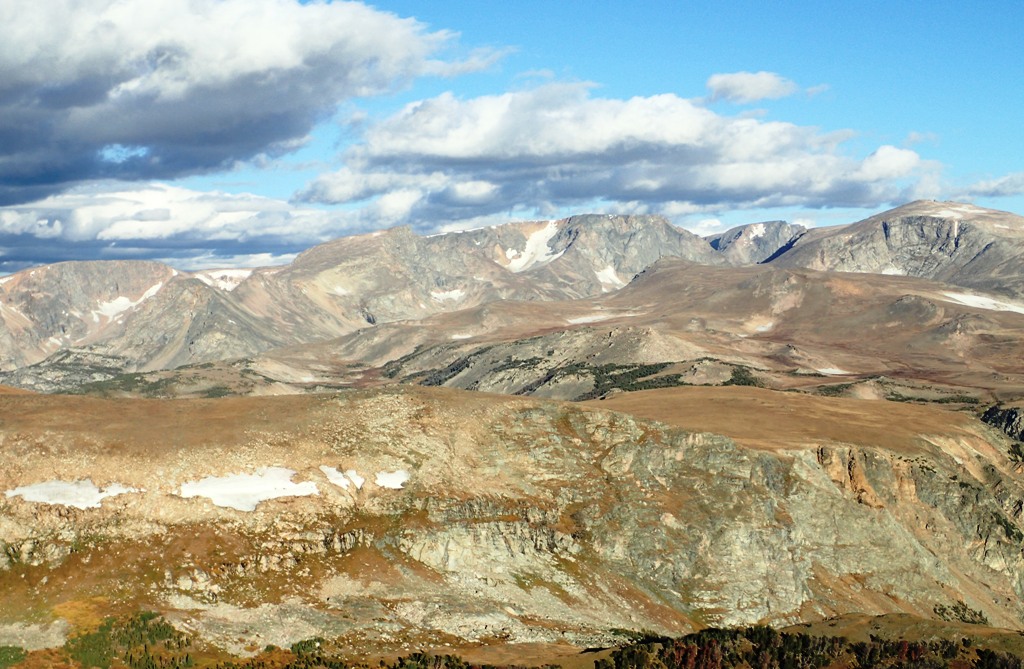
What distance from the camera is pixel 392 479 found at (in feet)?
305

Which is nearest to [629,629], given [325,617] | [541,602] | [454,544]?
[541,602]

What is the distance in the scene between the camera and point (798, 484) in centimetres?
10894

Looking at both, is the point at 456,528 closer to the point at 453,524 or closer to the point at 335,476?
the point at 453,524

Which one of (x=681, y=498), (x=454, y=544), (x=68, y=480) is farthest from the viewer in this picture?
(x=681, y=498)

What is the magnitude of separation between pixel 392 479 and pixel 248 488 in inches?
539

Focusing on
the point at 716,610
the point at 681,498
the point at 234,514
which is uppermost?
the point at 234,514

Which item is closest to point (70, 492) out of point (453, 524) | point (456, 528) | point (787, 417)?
point (453, 524)

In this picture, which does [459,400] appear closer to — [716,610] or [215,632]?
[716,610]

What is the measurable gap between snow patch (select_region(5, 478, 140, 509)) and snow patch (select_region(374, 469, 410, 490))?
21.2 m

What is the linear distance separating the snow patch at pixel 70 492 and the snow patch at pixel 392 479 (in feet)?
69.7

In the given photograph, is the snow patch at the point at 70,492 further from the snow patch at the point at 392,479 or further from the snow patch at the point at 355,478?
the snow patch at the point at 392,479

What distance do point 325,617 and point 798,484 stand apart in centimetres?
5659

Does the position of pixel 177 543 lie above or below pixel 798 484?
above

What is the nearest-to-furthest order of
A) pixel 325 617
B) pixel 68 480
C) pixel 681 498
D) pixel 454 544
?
1. pixel 325 617
2. pixel 68 480
3. pixel 454 544
4. pixel 681 498
